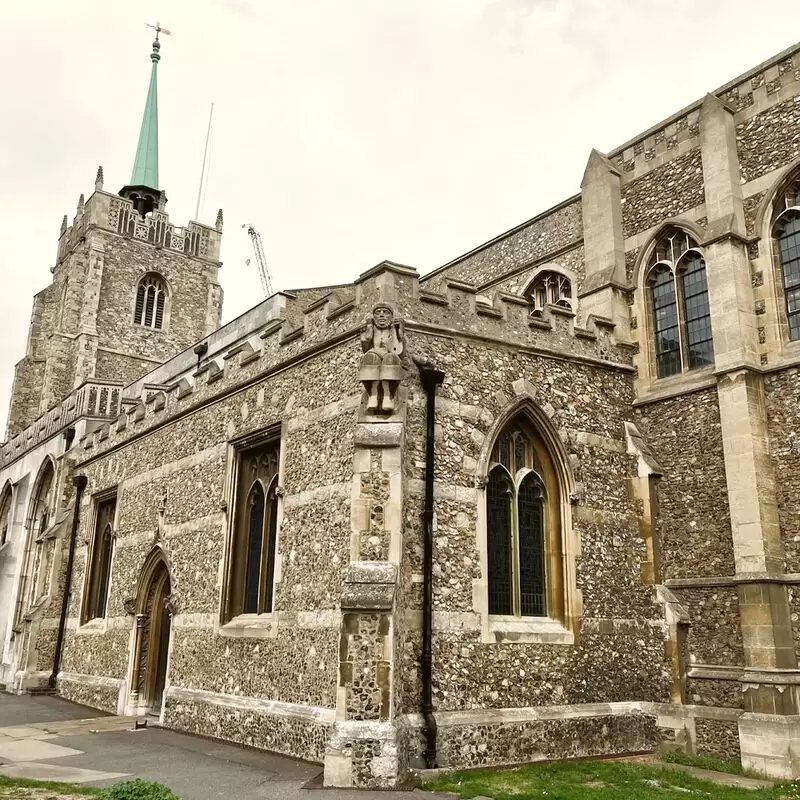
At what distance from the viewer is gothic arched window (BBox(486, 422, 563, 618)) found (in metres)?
11.3

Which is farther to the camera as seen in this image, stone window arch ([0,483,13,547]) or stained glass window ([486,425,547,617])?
stone window arch ([0,483,13,547])

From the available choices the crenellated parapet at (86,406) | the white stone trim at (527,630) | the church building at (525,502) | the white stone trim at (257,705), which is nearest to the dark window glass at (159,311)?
the crenellated parapet at (86,406)

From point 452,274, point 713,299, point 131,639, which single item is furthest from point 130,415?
point 713,299

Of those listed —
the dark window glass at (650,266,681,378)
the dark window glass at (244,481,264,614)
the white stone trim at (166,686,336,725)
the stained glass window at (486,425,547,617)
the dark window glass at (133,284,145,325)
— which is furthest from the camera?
the dark window glass at (133,284,145,325)

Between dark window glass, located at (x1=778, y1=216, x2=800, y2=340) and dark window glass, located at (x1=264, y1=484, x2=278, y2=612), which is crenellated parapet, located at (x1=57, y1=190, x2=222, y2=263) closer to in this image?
dark window glass, located at (x1=264, y1=484, x2=278, y2=612)

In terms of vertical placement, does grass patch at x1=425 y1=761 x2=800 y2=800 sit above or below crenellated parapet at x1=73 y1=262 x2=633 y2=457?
below

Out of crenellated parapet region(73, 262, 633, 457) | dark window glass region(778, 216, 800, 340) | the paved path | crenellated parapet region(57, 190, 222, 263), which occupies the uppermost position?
crenellated parapet region(57, 190, 222, 263)

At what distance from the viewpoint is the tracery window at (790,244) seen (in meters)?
12.1

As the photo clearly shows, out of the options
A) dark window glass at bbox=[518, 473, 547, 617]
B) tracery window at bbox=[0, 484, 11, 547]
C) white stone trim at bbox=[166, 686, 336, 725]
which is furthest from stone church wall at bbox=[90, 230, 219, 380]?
dark window glass at bbox=[518, 473, 547, 617]

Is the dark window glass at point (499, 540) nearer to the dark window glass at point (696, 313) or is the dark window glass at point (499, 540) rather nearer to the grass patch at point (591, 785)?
the grass patch at point (591, 785)

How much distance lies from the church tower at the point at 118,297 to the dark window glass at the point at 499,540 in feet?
104

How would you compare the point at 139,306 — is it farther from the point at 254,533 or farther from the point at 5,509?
the point at 254,533

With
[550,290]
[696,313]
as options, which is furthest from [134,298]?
[696,313]

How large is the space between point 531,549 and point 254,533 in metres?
4.57
